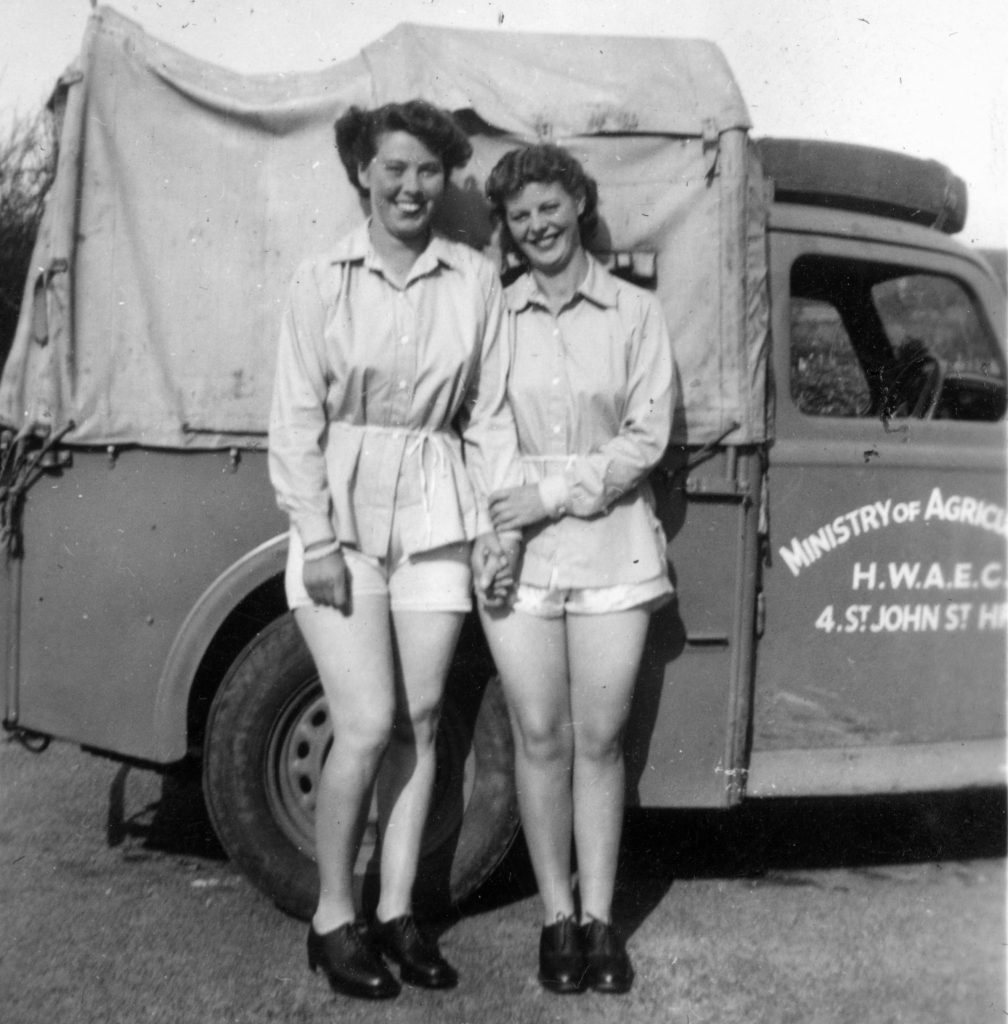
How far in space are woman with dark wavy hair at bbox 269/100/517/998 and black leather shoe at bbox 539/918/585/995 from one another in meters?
0.23

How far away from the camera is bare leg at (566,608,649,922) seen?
2934mm

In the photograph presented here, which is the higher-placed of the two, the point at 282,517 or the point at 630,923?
the point at 282,517

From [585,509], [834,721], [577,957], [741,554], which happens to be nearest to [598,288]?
[585,509]

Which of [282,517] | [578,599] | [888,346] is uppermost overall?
[888,346]

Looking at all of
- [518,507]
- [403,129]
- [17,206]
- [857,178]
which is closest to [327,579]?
[518,507]

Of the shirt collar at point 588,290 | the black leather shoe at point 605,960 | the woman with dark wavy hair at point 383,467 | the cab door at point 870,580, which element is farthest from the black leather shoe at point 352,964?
the shirt collar at point 588,290

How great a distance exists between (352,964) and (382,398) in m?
1.37

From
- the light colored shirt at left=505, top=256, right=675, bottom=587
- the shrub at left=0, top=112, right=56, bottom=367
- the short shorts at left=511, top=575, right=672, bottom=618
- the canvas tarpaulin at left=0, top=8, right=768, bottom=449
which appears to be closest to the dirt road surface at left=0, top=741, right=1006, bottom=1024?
the short shorts at left=511, top=575, right=672, bottom=618

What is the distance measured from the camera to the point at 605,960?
2.95 meters

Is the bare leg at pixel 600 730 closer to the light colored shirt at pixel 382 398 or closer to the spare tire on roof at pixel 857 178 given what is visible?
the light colored shirt at pixel 382 398

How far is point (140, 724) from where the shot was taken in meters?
3.22

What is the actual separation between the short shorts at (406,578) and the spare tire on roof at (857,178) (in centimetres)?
156

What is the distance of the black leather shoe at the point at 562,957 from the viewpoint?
2934mm

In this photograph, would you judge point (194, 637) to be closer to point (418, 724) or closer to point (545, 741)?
point (418, 724)
